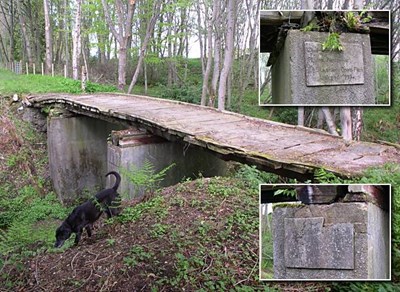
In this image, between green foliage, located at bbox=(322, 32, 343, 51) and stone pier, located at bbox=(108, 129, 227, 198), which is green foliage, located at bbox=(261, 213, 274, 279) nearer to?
green foliage, located at bbox=(322, 32, 343, 51)

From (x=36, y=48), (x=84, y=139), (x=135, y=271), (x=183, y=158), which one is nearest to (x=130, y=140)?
(x=183, y=158)

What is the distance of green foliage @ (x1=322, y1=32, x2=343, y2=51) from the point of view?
186 cm

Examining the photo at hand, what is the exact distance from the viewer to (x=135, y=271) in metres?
3.14

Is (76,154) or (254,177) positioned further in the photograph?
(76,154)

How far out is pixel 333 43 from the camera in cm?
187

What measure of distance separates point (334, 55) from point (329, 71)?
0.07 m

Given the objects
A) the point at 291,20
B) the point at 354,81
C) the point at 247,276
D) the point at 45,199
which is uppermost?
the point at 291,20

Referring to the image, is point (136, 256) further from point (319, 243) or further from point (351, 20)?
point (351, 20)

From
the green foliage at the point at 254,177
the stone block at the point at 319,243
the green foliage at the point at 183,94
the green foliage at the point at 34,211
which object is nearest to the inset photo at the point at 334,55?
the stone block at the point at 319,243

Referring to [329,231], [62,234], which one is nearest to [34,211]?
[62,234]

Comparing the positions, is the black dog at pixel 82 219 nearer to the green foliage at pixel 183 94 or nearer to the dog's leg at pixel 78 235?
the dog's leg at pixel 78 235

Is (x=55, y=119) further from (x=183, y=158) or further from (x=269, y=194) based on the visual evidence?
(x=269, y=194)

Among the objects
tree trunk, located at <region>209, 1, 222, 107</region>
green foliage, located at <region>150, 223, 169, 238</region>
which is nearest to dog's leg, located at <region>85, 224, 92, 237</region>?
green foliage, located at <region>150, 223, 169, 238</region>

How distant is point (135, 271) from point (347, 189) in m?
1.86
